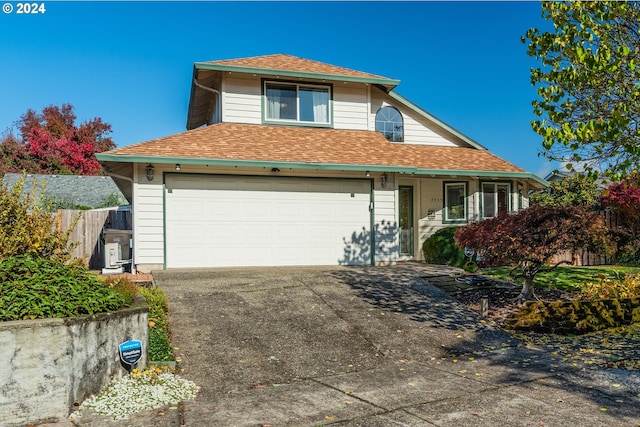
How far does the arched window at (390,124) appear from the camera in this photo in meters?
17.1

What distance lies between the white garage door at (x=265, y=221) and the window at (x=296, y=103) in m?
2.68

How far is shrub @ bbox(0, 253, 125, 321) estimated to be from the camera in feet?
17.3

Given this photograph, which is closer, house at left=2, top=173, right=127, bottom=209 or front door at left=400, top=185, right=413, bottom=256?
front door at left=400, top=185, right=413, bottom=256

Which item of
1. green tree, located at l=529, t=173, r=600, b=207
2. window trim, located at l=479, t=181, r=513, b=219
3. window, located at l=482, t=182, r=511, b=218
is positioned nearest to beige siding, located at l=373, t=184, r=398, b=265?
window trim, located at l=479, t=181, r=513, b=219

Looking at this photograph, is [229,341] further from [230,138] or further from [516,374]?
[230,138]

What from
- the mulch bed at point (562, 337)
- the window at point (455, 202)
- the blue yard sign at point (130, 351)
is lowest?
the mulch bed at point (562, 337)

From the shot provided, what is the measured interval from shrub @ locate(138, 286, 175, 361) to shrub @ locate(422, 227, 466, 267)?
9.46 meters

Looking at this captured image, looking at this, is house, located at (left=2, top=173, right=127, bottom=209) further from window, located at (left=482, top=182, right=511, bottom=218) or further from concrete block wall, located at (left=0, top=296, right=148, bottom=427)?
concrete block wall, located at (left=0, top=296, right=148, bottom=427)

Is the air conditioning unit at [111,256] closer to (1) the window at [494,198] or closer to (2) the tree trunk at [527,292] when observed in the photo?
(2) the tree trunk at [527,292]

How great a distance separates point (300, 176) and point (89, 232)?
8214mm

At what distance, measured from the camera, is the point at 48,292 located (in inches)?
221

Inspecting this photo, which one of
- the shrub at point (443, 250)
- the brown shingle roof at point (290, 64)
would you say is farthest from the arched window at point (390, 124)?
the shrub at point (443, 250)

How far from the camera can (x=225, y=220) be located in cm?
1306

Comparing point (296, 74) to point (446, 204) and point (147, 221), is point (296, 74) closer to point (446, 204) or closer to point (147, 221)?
point (147, 221)
